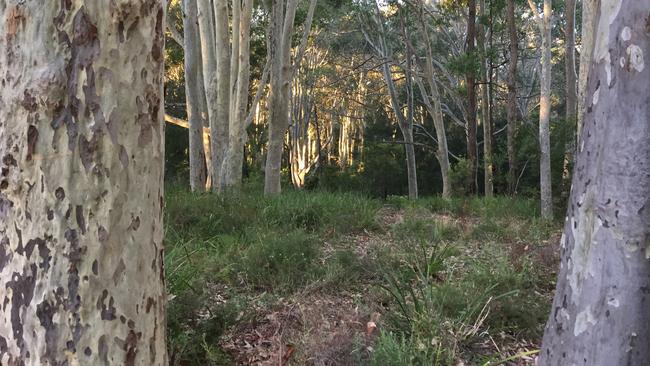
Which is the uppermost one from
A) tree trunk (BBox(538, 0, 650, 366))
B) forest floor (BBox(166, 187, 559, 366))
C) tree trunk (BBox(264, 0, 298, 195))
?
tree trunk (BBox(264, 0, 298, 195))

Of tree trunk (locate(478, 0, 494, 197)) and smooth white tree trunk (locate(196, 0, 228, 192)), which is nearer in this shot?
smooth white tree trunk (locate(196, 0, 228, 192))

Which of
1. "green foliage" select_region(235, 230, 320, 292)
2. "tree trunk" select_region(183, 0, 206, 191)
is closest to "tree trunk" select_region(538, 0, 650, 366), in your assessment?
"green foliage" select_region(235, 230, 320, 292)

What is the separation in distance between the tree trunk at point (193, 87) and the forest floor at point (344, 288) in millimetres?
5599

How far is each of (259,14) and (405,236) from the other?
14771mm

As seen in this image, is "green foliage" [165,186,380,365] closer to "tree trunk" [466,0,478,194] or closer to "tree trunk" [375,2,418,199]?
"tree trunk" [466,0,478,194]

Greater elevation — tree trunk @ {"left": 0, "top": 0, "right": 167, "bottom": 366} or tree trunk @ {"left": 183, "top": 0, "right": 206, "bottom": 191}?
tree trunk @ {"left": 183, "top": 0, "right": 206, "bottom": 191}

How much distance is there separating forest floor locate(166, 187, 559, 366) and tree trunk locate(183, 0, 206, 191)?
5599 mm

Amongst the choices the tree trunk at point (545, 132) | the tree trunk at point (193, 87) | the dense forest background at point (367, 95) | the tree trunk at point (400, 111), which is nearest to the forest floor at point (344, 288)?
the tree trunk at point (545, 132)

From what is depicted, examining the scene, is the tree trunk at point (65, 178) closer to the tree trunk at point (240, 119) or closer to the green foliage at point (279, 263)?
the green foliage at point (279, 263)

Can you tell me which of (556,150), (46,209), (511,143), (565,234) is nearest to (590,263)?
(565,234)

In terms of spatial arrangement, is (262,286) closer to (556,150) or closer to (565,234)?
(565,234)

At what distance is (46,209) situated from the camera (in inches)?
74.9

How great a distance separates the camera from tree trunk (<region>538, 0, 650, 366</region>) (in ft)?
7.31

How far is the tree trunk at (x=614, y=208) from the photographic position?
223 centimetres
